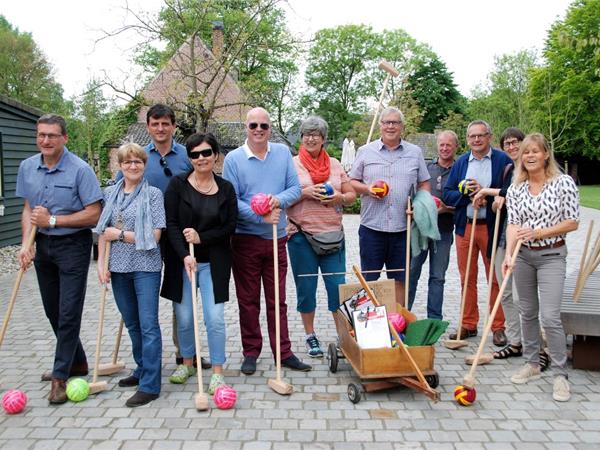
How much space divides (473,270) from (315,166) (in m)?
1.97

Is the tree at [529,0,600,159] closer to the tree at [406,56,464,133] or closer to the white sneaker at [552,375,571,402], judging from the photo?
the tree at [406,56,464,133]

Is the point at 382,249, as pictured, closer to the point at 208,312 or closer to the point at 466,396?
the point at 466,396

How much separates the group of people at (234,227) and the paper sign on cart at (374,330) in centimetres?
72

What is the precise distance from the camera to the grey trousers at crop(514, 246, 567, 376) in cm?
431

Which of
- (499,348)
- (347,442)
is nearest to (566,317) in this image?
(499,348)

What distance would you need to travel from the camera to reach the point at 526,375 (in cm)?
455

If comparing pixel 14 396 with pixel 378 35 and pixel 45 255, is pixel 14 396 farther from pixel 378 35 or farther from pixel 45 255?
pixel 378 35

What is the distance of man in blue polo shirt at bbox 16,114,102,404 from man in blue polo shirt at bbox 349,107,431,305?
7.73 ft

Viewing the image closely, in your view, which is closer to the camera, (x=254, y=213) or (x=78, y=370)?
(x=254, y=213)

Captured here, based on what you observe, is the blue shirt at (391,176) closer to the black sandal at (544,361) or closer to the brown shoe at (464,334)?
the brown shoe at (464,334)

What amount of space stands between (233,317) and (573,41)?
4635 mm

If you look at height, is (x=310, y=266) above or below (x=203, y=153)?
below

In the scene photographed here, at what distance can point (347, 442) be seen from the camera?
3.52 metres

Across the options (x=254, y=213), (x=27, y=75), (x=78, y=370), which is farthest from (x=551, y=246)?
(x=27, y=75)
